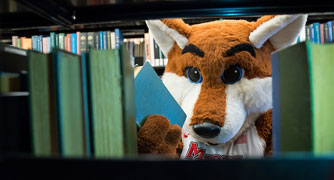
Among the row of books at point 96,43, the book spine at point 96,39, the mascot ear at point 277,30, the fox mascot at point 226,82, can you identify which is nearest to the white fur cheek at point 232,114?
the fox mascot at point 226,82

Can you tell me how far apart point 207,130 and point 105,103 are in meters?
0.41

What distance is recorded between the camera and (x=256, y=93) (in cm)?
79

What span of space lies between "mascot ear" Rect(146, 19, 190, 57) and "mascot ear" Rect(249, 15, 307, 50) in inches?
8.2

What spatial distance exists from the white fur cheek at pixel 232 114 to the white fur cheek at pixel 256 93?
0.06 feet

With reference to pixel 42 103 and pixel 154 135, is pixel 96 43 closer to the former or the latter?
pixel 154 135

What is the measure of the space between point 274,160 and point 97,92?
244 millimetres

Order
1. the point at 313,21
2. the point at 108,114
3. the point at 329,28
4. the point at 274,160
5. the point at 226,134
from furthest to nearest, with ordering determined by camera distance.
Answer: 1. the point at 313,21
2. the point at 329,28
3. the point at 226,134
4. the point at 108,114
5. the point at 274,160

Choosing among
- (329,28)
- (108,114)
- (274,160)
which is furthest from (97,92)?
(329,28)

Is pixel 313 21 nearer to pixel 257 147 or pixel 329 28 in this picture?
pixel 329 28

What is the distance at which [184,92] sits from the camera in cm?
89

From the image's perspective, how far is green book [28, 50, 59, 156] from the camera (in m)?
0.34

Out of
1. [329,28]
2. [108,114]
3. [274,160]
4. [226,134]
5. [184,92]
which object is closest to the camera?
[274,160]

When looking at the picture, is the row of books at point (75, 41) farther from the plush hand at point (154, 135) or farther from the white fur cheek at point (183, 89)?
the plush hand at point (154, 135)

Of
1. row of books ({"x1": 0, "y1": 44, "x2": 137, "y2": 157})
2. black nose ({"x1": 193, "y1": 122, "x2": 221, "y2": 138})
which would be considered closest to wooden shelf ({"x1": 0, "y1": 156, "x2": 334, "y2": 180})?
Answer: row of books ({"x1": 0, "y1": 44, "x2": 137, "y2": 157})
